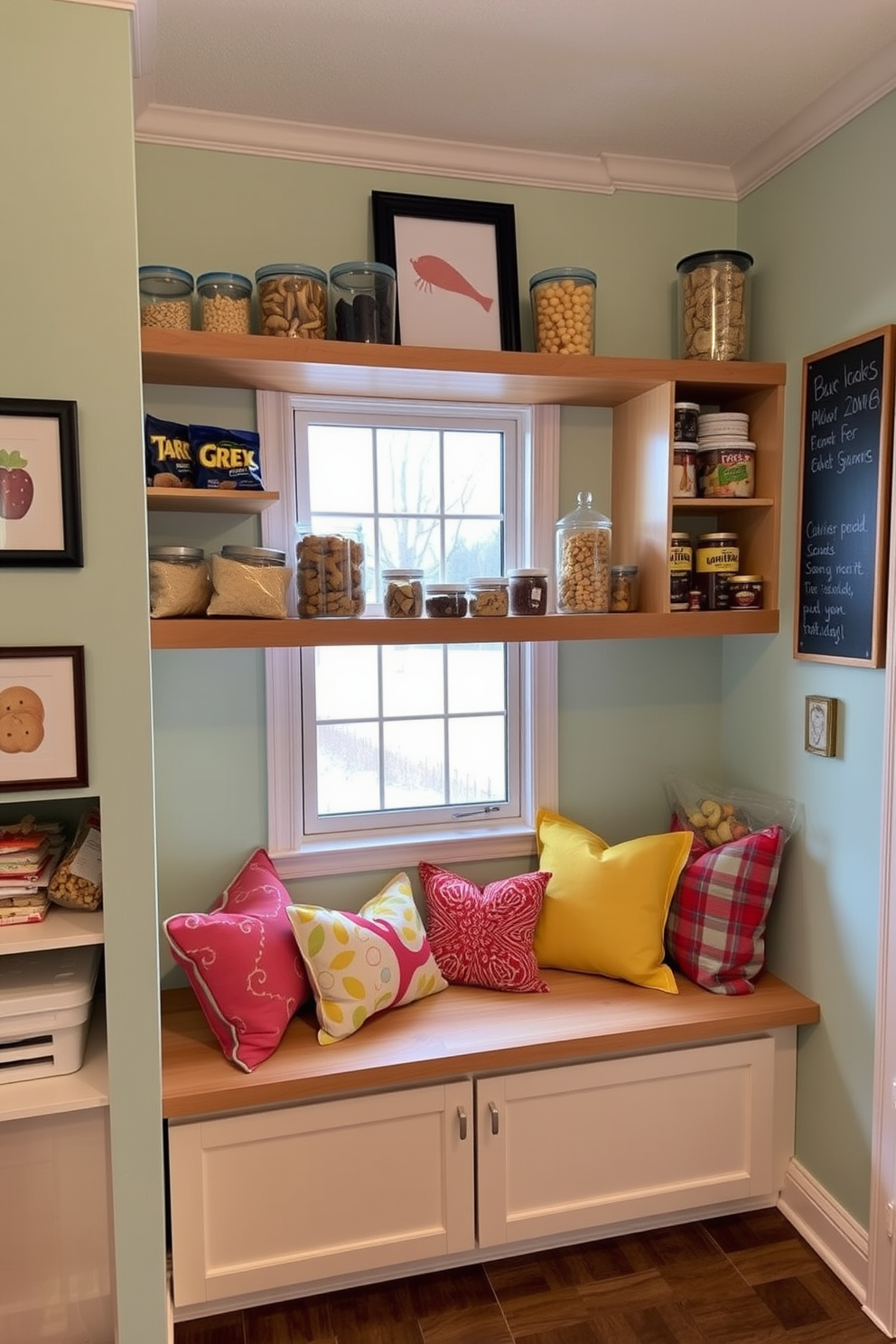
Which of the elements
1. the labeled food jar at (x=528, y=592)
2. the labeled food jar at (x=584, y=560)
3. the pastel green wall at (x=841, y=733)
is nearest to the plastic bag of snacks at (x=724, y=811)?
the pastel green wall at (x=841, y=733)

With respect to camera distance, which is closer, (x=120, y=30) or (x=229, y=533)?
(x=120, y=30)

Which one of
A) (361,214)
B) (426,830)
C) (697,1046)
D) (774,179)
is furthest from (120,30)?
(697,1046)

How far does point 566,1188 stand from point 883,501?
1.72 meters

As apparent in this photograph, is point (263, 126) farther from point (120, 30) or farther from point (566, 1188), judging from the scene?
point (566, 1188)

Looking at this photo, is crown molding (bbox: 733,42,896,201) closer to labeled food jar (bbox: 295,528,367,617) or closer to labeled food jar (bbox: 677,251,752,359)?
labeled food jar (bbox: 677,251,752,359)

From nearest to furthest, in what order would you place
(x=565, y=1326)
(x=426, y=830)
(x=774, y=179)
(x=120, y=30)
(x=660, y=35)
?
(x=120, y=30), (x=660, y=35), (x=565, y=1326), (x=774, y=179), (x=426, y=830)

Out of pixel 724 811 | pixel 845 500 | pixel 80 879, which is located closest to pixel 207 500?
pixel 80 879

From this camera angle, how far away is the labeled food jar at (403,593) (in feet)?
7.19

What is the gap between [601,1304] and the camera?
206 centimetres

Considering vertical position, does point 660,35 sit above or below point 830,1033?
above

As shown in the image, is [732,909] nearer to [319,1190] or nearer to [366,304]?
[319,1190]

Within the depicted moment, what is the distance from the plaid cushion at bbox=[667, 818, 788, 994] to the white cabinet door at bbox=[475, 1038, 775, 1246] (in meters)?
0.17

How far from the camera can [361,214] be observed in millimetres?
2303

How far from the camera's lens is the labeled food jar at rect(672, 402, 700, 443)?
2324 mm
